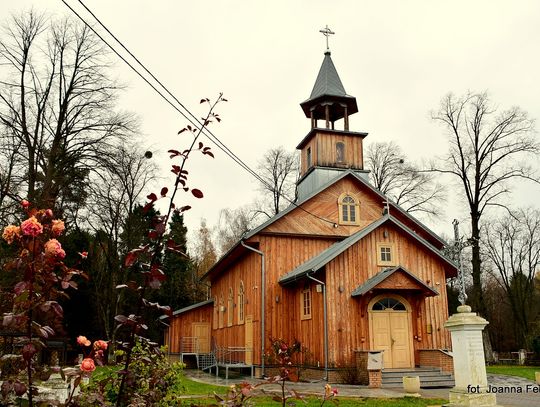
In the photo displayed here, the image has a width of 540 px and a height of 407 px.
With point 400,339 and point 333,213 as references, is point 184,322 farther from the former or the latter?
point 400,339

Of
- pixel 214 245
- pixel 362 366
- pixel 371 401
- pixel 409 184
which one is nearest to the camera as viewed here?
pixel 371 401

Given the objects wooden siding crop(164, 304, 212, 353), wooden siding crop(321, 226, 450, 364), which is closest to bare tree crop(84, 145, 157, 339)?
wooden siding crop(164, 304, 212, 353)

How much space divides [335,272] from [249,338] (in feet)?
A: 17.0

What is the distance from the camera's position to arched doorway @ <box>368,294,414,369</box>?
50.8 feet

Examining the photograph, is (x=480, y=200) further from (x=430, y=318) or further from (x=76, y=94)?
(x=76, y=94)

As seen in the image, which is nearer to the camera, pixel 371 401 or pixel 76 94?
pixel 371 401

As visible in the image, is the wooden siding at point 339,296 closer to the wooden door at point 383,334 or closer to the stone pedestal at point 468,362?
the wooden door at point 383,334

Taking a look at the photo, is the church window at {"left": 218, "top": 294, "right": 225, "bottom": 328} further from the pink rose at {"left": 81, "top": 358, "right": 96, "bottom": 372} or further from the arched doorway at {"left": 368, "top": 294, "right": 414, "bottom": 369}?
the pink rose at {"left": 81, "top": 358, "right": 96, "bottom": 372}

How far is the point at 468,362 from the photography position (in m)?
8.89

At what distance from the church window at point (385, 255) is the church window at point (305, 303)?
8.33 feet

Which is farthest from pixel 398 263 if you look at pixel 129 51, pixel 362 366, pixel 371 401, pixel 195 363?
pixel 195 363

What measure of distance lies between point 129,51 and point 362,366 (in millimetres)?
10791

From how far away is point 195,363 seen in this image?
2661cm

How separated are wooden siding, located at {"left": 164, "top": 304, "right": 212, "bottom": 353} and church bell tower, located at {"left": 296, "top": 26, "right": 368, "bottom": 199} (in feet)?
29.7
